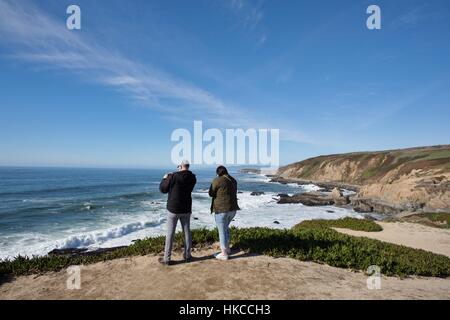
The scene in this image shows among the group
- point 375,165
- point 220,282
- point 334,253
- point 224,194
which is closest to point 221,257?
point 220,282

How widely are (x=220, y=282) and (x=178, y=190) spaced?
2347mm

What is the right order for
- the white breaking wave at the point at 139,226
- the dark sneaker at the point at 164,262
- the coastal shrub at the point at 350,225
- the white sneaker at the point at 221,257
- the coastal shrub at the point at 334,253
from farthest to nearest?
1. the white breaking wave at the point at 139,226
2. the coastal shrub at the point at 350,225
3. the coastal shrub at the point at 334,253
4. the white sneaker at the point at 221,257
5. the dark sneaker at the point at 164,262

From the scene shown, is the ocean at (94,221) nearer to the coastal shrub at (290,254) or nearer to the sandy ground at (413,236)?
the sandy ground at (413,236)

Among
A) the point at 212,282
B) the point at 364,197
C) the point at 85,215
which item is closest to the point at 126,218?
the point at 85,215

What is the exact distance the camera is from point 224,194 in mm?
7887

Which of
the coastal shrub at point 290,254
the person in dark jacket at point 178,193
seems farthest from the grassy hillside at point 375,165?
the person in dark jacket at point 178,193

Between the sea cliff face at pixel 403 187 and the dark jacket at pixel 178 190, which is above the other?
the dark jacket at pixel 178 190

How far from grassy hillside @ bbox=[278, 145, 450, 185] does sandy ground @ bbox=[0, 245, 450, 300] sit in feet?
191

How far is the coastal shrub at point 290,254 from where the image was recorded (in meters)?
8.66

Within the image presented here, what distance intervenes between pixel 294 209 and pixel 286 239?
34329 mm

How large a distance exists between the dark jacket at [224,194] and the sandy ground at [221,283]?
1.49 metres

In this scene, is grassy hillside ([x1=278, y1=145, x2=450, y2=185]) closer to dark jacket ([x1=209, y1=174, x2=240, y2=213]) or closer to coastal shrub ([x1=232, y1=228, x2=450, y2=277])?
coastal shrub ([x1=232, y1=228, x2=450, y2=277])

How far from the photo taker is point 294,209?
143 ft

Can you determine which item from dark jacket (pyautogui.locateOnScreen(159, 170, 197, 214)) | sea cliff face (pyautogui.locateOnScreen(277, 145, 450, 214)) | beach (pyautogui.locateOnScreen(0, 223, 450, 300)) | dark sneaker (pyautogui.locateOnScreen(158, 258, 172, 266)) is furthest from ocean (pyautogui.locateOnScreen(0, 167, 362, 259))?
dark jacket (pyautogui.locateOnScreen(159, 170, 197, 214))
